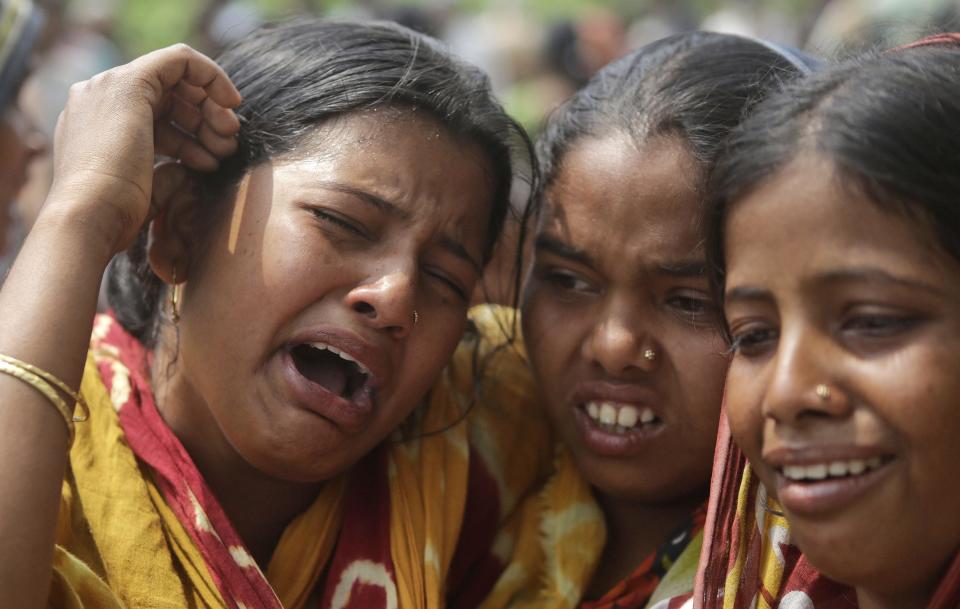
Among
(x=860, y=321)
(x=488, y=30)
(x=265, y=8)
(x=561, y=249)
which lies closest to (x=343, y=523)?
(x=561, y=249)

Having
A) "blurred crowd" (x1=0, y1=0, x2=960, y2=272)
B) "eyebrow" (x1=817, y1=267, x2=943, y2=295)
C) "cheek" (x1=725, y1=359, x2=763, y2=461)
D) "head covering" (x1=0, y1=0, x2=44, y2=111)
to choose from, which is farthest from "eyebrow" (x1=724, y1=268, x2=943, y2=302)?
"blurred crowd" (x1=0, y1=0, x2=960, y2=272)

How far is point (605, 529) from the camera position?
2.49 m

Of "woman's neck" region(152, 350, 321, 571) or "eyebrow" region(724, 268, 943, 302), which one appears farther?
"woman's neck" region(152, 350, 321, 571)

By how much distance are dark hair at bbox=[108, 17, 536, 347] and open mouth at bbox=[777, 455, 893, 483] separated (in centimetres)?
97

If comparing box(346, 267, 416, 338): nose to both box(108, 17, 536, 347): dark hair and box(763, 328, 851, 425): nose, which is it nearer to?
box(108, 17, 536, 347): dark hair

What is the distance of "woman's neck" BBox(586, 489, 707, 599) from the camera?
2463mm

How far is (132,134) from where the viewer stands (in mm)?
2072

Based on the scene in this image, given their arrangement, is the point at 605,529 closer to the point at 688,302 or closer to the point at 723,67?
the point at 688,302

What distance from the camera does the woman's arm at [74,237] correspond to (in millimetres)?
1747

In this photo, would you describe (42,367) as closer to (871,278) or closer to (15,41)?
(871,278)

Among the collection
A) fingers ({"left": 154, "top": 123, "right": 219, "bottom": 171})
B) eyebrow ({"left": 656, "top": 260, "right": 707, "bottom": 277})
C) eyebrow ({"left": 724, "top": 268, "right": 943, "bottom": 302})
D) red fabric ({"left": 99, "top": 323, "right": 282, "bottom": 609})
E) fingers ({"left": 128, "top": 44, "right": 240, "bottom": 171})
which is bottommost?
red fabric ({"left": 99, "top": 323, "right": 282, "bottom": 609})

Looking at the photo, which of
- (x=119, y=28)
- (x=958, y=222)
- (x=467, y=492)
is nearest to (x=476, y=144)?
(x=467, y=492)

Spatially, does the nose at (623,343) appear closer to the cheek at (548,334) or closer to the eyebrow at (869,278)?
the cheek at (548,334)

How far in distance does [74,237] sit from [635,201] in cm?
100
